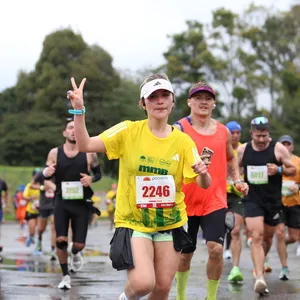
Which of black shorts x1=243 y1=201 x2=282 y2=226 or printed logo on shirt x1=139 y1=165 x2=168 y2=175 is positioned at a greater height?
printed logo on shirt x1=139 y1=165 x2=168 y2=175

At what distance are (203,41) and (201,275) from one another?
47.9m

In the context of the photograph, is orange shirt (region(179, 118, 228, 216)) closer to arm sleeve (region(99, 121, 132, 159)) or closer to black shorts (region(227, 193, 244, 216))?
arm sleeve (region(99, 121, 132, 159))

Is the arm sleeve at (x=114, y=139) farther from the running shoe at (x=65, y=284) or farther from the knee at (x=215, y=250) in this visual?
the running shoe at (x=65, y=284)

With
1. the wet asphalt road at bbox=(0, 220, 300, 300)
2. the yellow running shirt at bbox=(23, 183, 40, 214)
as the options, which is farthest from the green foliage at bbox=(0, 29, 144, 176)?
the wet asphalt road at bbox=(0, 220, 300, 300)

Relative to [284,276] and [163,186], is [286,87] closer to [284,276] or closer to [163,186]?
[284,276]

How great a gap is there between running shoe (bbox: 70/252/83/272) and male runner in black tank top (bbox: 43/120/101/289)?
768 mm

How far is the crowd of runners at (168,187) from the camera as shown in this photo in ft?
19.8

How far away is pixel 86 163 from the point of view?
10875mm

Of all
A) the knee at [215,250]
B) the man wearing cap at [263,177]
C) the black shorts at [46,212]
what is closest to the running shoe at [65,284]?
the man wearing cap at [263,177]

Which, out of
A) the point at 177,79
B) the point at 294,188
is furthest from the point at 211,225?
the point at 177,79

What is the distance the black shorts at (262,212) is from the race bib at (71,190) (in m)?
2.30

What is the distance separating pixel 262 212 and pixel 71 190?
104 inches

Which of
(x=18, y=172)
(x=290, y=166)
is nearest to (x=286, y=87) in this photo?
(x=18, y=172)

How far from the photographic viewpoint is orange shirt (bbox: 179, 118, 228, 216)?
25.2ft
